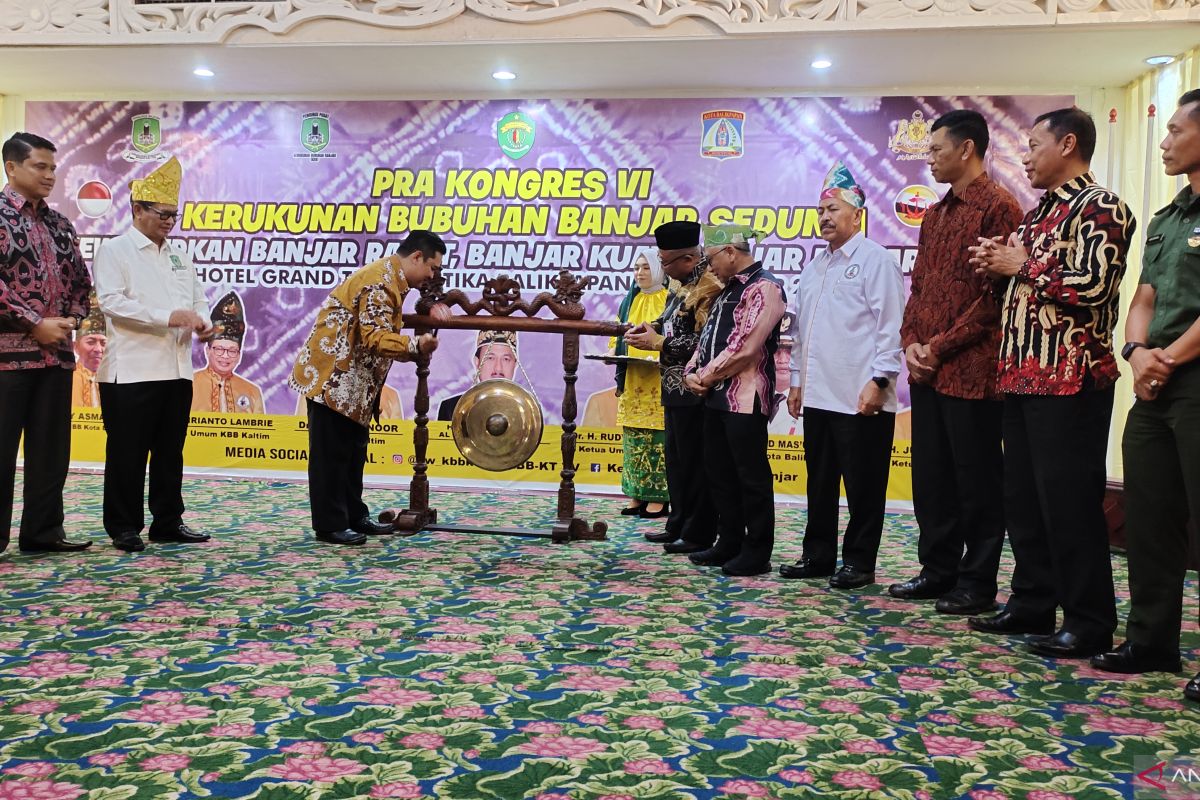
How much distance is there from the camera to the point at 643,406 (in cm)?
523

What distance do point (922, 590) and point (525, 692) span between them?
5.81 feet

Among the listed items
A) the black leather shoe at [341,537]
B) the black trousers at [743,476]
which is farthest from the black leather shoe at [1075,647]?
the black leather shoe at [341,537]

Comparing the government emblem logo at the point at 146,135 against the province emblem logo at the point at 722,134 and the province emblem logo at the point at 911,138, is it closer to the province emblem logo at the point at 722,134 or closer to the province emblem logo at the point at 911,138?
the province emblem logo at the point at 722,134

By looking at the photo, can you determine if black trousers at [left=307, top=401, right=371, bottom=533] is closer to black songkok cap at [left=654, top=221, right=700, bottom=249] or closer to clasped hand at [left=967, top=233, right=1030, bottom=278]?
black songkok cap at [left=654, top=221, right=700, bottom=249]

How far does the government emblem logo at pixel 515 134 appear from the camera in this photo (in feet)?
22.7

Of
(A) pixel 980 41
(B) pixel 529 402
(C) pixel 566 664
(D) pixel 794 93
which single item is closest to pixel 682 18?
(D) pixel 794 93

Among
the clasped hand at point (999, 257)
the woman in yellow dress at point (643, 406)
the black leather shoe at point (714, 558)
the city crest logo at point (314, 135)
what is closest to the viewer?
the clasped hand at point (999, 257)

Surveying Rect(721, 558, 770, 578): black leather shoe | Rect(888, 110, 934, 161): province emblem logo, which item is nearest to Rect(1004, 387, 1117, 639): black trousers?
Rect(721, 558, 770, 578): black leather shoe

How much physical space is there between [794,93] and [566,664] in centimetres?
496

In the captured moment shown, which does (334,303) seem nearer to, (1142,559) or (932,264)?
(932,264)

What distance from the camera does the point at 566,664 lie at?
2744mm

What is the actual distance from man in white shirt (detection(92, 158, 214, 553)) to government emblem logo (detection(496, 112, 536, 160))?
2833 millimetres

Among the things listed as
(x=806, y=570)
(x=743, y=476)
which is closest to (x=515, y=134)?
(x=743, y=476)

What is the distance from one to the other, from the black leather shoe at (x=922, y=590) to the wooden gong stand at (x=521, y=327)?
1630mm
